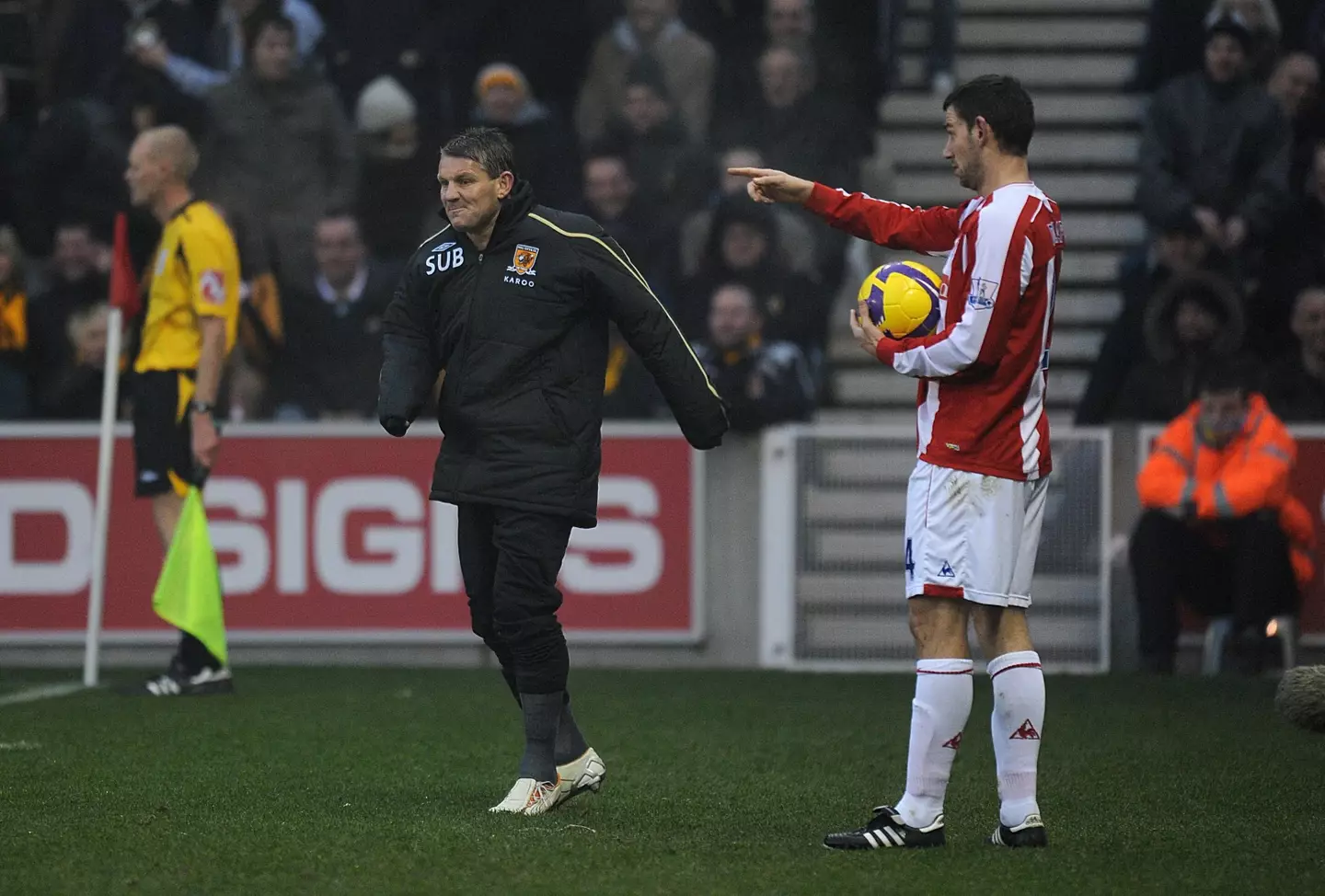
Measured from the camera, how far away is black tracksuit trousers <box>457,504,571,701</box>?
5.80 m

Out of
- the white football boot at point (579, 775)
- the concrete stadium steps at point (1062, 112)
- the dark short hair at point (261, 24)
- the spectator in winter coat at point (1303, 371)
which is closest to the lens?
the white football boot at point (579, 775)

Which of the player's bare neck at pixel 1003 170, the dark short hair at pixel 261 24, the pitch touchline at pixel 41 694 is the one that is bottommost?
the pitch touchline at pixel 41 694

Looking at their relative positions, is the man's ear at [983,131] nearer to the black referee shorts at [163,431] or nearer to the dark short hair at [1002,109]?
the dark short hair at [1002,109]

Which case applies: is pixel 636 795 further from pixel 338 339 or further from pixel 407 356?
pixel 338 339

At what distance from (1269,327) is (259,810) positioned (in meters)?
7.71

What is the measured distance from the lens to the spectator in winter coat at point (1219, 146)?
→ 1217cm

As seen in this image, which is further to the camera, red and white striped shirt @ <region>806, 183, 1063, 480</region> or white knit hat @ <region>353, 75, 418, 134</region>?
white knit hat @ <region>353, 75, 418, 134</region>

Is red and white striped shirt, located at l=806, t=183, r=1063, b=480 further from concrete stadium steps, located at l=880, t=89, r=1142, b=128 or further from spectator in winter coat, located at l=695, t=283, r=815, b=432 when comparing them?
concrete stadium steps, located at l=880, t=89, r=1142, b=128

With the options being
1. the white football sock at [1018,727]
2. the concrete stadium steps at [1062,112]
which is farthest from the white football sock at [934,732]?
the concrete stadium steps at [1062,112]

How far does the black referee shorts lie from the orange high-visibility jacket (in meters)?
4.80

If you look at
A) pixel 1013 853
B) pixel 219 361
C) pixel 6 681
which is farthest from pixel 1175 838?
pixel 6 681

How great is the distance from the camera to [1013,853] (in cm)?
520

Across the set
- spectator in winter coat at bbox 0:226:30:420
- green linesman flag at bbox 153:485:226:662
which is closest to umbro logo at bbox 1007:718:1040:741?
green linesman flag at bbox 153:485:226:662

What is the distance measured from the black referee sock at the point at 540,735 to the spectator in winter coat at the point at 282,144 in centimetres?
717
